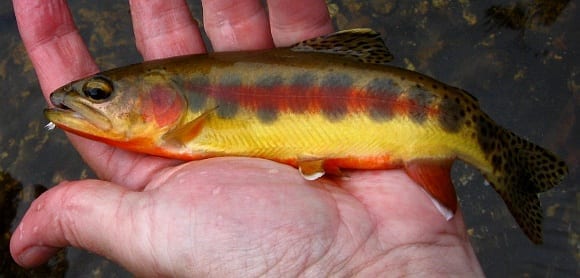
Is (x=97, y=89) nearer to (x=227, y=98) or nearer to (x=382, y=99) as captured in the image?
(x=227, y=98)

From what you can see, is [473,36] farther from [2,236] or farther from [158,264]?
[2,236]

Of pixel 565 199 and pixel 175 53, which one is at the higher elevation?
pixel 175 53

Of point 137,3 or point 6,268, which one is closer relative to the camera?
point 137,3

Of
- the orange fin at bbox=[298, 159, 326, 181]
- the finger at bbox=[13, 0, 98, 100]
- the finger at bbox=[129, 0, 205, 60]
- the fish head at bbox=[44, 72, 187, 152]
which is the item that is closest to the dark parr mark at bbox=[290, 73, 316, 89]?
the orange fin at bbox=[298, 159, 326, 181]

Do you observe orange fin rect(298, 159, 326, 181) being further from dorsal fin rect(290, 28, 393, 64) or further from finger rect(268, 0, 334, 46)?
finger rect(268, 0, 334, 46)

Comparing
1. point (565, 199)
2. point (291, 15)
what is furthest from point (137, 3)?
point (565, 199)

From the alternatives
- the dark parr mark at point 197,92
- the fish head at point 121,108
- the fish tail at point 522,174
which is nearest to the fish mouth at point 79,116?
the fish head at point 121,108

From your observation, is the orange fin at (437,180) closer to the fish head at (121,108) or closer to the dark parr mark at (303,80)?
the dark parr mark at (303,80)

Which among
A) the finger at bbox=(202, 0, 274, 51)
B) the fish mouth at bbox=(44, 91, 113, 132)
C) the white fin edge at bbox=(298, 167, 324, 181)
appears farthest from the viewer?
the finger at bbox=(202, 0, 274, 51)
